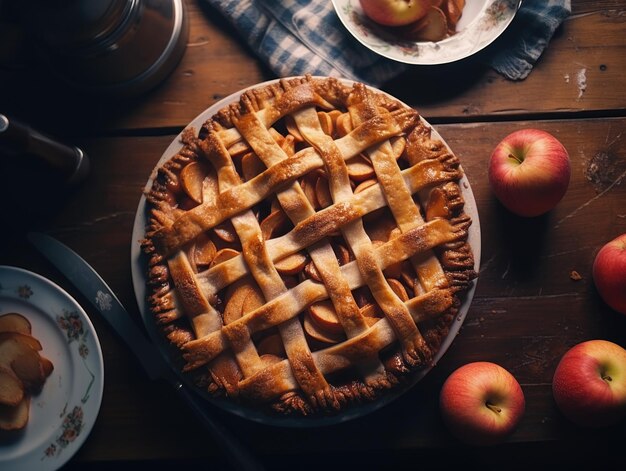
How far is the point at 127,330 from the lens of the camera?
4.35 ft

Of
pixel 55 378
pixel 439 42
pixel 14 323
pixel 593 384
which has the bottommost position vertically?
pixel 593 384

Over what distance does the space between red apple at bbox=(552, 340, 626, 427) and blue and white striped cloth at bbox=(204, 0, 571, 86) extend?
630 mm

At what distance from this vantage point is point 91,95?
56.6 inches

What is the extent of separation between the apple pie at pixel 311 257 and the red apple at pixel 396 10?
0.24 m

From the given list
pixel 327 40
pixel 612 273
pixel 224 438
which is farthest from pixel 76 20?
pixel 612 273

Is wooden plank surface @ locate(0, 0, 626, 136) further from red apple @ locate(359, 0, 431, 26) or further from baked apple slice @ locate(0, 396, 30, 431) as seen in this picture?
baked apple slice @ locate(0, 396, 30, 431)

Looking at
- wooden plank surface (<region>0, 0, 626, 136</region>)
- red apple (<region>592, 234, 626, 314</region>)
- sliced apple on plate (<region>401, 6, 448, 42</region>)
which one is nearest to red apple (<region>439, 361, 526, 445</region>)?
red apple (<region>592, 234, 626, 314</region>)

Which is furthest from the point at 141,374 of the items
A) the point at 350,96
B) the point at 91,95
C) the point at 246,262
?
the point at 350,96

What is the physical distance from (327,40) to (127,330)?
78cm

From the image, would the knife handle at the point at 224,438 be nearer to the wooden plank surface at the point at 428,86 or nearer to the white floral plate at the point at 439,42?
the wooden plank surface at the point at 428,86

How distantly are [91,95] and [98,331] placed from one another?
21.1 inches

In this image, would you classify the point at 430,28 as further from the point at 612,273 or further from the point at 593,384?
the point at 593,384

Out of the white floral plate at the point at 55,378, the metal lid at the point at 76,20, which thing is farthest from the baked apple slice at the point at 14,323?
the metal lid at the point at 76,20

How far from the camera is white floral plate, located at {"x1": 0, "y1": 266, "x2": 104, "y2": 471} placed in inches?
52.4
